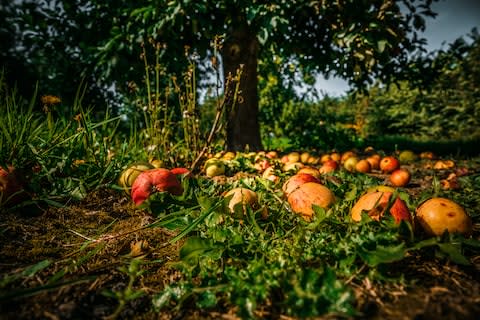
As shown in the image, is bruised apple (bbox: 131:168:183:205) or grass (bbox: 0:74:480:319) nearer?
grass (bbox: 0:74:480:319)

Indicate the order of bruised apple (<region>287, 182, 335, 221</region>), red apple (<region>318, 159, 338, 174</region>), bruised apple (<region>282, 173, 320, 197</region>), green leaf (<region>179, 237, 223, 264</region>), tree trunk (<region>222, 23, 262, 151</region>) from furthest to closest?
tree trunk (<region>222, 23, 262, 151</region>) → red apple (<region>318, 159, 338, 174</region>) → bruised apple (<region>282, 173, 320, 197</region>) → bruised apple (<region>287, 182, 335, 221</region>) → green leaf (<region>179, 237, 223, 264</region>)

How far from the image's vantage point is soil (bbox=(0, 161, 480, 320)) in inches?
28.2

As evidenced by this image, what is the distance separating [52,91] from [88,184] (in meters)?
5.41

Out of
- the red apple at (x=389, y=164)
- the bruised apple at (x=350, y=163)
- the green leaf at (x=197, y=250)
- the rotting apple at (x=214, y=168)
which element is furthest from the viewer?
the bruised apple at (x=350, y=163)

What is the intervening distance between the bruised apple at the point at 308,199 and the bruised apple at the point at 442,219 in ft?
1.29

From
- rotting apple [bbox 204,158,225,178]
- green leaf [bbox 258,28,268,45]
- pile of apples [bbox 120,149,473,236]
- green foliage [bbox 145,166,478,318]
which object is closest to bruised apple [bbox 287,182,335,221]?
pile of apples [bbox 120,149,473,236]

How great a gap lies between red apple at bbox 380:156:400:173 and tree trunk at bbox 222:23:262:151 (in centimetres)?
228

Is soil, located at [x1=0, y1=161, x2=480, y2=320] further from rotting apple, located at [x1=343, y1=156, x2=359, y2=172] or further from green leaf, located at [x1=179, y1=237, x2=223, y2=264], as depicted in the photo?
rotting apple, located at [x1=343, y1=156, x2=359, y2=172]

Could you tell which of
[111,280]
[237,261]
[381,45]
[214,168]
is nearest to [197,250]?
[237,261]

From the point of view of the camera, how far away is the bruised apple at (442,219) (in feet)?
3.54

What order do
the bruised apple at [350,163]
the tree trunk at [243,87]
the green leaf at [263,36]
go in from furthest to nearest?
the tree trunk at [243,87]
the bruised apple at [350,163]
the green leaf at [263,36]

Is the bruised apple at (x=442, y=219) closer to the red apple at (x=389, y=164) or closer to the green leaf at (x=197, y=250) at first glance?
the green leaf at (x=197, y=250)

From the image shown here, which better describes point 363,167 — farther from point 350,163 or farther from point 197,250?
point 197,250

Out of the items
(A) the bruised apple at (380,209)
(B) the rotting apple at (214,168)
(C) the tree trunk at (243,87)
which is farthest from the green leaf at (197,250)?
(C) the tree trunk at (243,87)
